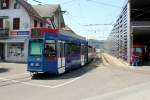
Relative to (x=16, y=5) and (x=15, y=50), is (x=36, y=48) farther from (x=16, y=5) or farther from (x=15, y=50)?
(x=16, y=5)

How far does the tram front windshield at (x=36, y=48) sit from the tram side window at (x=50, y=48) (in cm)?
31

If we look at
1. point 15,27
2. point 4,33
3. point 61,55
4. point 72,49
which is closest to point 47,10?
point 15,27

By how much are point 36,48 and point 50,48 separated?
33.8 inches

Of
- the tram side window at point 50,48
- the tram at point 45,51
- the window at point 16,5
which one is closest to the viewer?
the tram at point 45,51

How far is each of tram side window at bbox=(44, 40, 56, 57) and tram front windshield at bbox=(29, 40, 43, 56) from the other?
310 mm

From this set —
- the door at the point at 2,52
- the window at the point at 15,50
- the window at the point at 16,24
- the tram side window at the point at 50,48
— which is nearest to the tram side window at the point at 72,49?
the tram side window at the point at 50,48

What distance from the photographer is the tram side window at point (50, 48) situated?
1912cm

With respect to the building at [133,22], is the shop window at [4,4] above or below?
above

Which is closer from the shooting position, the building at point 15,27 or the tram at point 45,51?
the tram at point 45,51

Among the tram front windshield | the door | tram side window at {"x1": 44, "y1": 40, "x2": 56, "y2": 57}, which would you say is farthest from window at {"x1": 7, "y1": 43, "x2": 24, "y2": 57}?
tram side window at {"x1": 44, "y1": 40, "x2": 56, "y2": 57}

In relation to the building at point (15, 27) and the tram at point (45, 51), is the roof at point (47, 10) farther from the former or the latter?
the tram at point (45, 51)

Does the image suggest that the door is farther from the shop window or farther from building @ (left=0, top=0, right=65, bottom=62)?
the shop window

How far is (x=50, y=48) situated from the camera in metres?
19.3

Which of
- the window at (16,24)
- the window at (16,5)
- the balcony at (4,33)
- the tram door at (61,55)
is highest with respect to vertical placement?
the window at (16,5)
